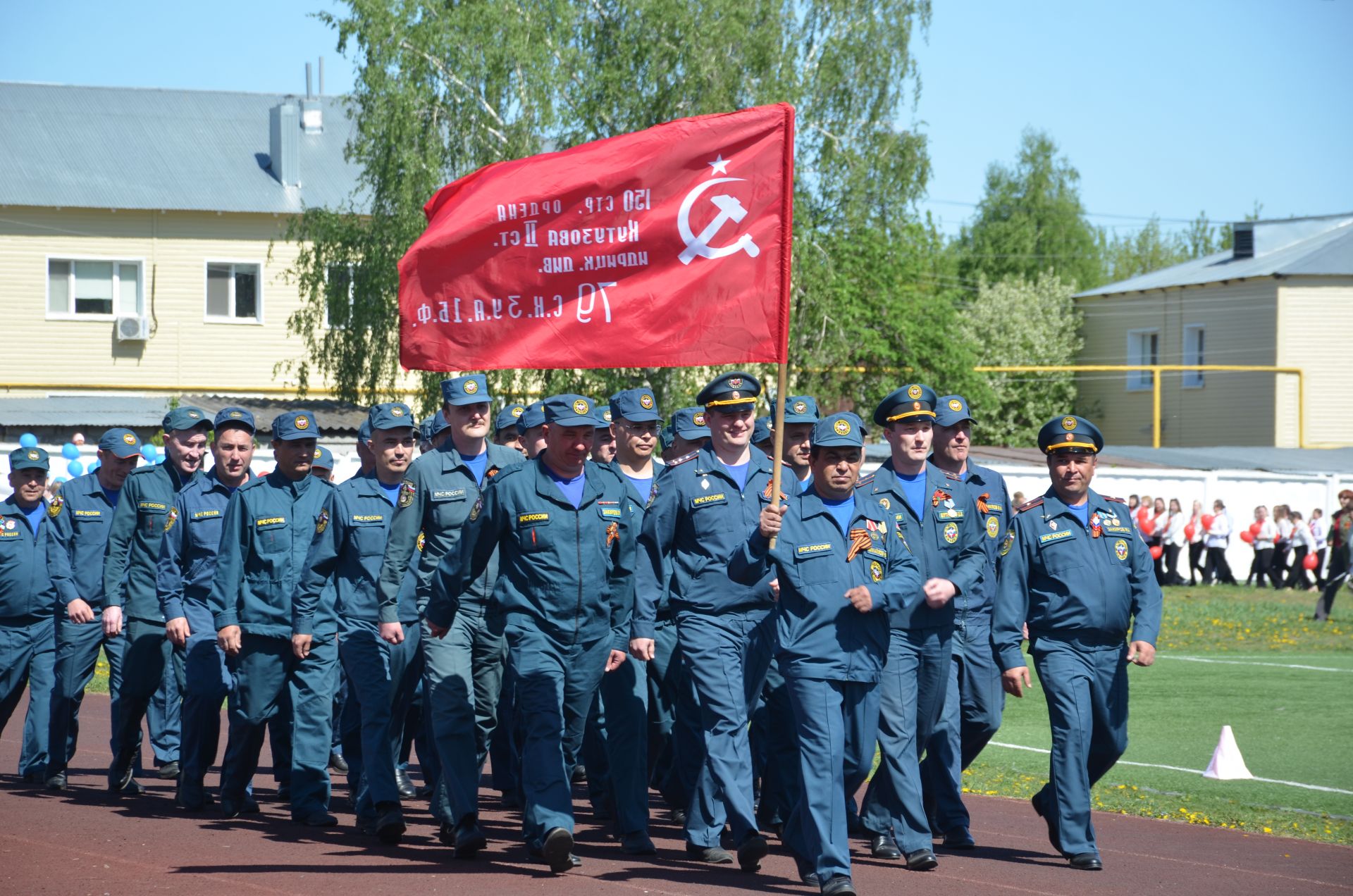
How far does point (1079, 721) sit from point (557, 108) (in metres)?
26.7

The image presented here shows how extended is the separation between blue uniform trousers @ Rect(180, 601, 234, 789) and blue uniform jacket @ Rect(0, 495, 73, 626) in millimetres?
1823

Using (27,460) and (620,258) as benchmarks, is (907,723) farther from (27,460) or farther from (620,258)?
(27,460)

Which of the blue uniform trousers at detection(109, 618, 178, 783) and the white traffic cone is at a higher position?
the blue uniform trousers at detection(109, 618, 178, 783)

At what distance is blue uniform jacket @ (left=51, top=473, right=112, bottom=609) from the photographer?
1158 cm

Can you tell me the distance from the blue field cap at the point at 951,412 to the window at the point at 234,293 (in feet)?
112

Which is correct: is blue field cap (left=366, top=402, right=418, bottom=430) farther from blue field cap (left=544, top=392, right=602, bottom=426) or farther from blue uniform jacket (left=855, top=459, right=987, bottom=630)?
blue uniform jacket (left=855, top=459, right=987, bottom=630)

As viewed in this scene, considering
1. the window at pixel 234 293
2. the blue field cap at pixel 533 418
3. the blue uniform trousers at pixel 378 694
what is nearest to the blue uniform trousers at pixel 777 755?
the blue uniform trousers at pixel 378 694

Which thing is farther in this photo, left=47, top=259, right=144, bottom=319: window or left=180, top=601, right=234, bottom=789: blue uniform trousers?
left=47, top=259, right=144, bottom=319: window

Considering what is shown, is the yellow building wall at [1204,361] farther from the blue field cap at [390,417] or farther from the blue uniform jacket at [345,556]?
the blue uniform jacket at [345,556]

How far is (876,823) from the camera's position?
859 centimetres

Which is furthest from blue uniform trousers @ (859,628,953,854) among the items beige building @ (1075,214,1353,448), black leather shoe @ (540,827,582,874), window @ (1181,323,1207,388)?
window @ (1181,323,1207,388)

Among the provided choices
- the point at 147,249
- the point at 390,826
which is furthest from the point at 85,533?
the point at 147,249

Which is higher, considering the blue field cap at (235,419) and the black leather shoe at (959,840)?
the blue field cap at (235,419)

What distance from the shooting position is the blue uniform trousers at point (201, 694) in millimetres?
9820
